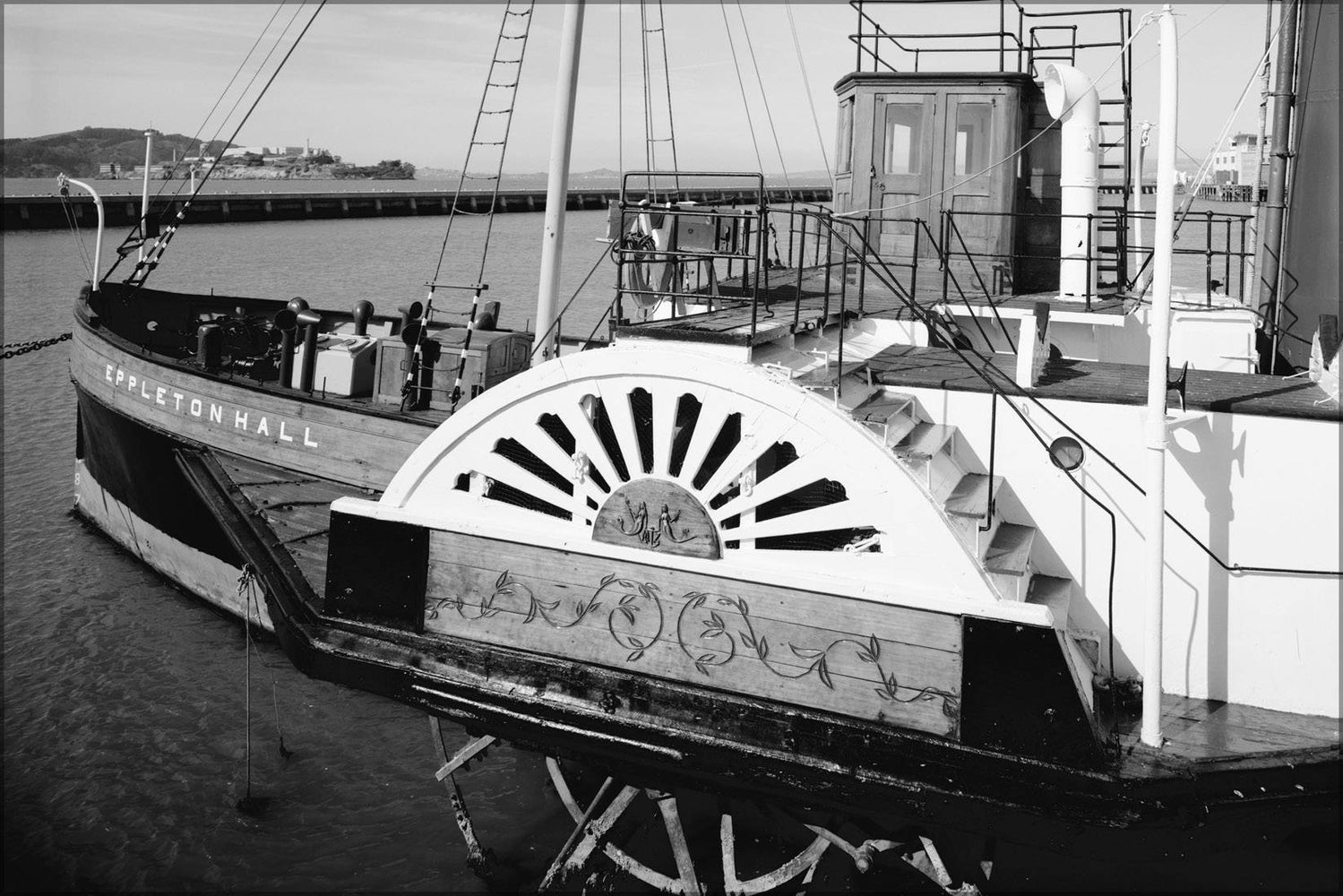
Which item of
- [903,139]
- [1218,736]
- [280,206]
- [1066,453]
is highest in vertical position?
[280,206]

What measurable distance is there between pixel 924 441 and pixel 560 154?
5287 millimetres

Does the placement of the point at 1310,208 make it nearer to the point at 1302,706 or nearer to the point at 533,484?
the point at 1302,706

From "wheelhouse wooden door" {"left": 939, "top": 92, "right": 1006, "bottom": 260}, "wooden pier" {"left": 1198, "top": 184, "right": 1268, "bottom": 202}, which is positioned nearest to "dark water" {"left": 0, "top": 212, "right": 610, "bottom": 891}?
"wheelhouse wooden door" {"left": 939, "top": 92, "right": 1006, "bottom": 260}

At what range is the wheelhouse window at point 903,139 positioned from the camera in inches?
468

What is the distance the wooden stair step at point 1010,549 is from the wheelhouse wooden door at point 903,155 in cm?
553

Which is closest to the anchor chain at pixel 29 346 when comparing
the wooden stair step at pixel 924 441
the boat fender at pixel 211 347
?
the boat fender at pixel 211 347

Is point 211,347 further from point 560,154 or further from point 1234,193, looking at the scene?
point 1234,193

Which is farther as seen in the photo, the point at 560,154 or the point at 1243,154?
the point at 1243,154

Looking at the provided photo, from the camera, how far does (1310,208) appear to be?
11859 mm

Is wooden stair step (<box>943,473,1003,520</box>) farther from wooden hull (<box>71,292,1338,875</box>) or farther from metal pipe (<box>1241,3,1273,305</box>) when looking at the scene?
metal pipe (<box>1241,3,1273,305</box>)

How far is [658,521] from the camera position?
6.71 m

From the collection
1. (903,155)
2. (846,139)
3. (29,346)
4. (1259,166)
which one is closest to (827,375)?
(903,155)

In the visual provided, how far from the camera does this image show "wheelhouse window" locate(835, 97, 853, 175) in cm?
1227

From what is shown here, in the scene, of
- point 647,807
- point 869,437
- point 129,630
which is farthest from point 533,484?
point 129,630
